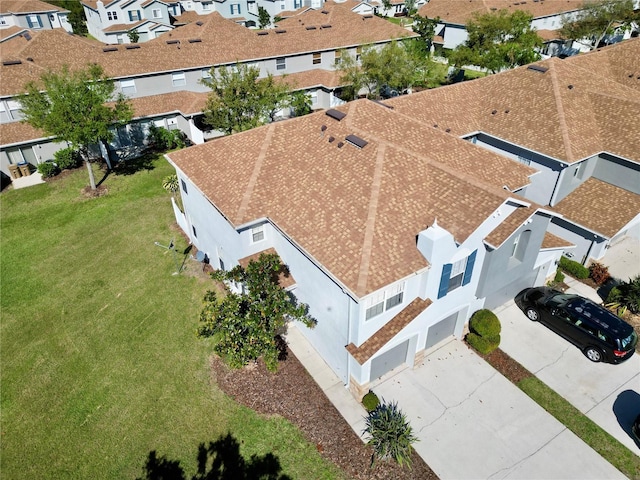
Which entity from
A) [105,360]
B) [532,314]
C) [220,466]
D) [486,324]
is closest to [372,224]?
[486,324]

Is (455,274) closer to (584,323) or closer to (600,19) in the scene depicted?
(584,323)

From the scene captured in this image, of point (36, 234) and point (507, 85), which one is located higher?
point (507, 85)

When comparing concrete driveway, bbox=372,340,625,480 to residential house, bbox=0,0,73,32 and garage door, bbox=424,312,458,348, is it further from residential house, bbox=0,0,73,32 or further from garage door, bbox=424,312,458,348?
residential house, bbox=0,0,73,32

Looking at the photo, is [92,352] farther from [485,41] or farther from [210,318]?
[485,41]

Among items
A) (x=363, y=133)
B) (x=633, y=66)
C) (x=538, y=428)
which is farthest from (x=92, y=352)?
(x=633, y=66)

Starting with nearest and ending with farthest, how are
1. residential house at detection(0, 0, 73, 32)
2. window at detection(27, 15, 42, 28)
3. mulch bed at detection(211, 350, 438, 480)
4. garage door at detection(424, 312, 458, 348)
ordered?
mulch bed at detection(211, 350, 438, 480) < garage door at detection(424, 312, 458, 348) < residential house at detection(0, 0, 73, 32) < window at detection(27, 15, 42, 28)

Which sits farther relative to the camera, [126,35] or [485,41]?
[126,35]

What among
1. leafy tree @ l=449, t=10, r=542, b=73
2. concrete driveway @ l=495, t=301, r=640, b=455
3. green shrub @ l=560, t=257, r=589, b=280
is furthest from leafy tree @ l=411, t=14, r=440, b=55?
concrete driveway @ l=495, t=301, r=640, b=455

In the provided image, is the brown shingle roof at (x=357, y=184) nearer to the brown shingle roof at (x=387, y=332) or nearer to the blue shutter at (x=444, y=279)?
the blue shutter at (x=444, y=279)
